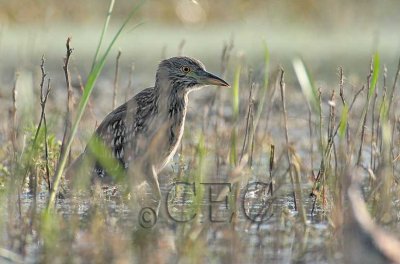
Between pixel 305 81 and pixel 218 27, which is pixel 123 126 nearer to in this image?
pixel 305 81


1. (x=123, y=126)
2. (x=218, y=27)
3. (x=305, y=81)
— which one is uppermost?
(x=218, y=27)

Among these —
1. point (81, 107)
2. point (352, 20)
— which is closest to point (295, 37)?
point (352, 20)

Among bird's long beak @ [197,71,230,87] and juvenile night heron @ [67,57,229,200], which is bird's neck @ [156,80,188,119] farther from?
bird's long beak @ [197,71,230,87]

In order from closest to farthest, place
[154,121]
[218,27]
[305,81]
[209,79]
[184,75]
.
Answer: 1. [305,81]
2. [154,121]
3. [209,79]
4. [184,75]
5. [218,27]

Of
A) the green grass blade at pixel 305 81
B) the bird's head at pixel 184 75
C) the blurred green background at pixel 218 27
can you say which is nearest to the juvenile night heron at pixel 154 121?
the bird's head at pixel 184 75

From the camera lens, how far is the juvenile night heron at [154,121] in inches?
305

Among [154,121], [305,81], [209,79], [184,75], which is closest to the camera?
[305,81]

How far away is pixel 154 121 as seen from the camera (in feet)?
25.9

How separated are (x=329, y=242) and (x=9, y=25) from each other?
1548 cm

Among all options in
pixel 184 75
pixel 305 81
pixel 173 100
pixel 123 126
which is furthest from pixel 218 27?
pixel 305 81

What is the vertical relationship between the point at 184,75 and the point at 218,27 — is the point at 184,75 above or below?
below

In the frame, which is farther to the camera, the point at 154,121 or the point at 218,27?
the point at 218,27

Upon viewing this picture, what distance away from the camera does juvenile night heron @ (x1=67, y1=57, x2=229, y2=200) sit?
775 centimetres

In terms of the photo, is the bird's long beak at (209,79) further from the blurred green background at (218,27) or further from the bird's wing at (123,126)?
the blurred green background at (218,27)
